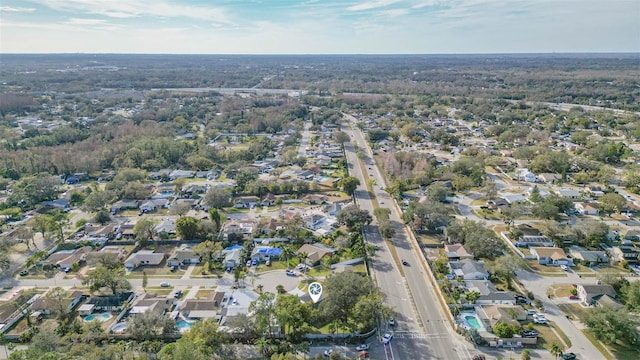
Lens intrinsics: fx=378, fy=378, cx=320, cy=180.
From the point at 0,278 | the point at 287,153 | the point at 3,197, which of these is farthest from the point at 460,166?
the point at 3,197

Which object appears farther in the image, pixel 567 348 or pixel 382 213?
pixel 382 213

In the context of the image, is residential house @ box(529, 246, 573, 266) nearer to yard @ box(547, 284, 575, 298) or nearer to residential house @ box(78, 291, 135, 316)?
yard @ box(547, 284, 575, 298)

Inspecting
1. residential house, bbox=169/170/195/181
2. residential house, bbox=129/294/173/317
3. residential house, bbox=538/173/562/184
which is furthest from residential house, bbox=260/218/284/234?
residential house, bbox=538/173/562/184

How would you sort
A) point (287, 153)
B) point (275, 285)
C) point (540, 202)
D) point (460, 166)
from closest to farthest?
point (275, 285), point (540, 202), point (460, 166), point (287, 153)

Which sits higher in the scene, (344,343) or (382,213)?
(382,213)

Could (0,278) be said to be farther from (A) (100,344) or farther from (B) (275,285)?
(B) (275,285)

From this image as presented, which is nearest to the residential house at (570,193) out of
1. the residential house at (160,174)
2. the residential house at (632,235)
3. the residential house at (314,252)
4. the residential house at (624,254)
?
the residential house at (632,235)

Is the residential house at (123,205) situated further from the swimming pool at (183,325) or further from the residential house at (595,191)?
the residential house at (595,191)

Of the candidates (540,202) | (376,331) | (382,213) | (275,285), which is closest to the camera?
(376,331)
